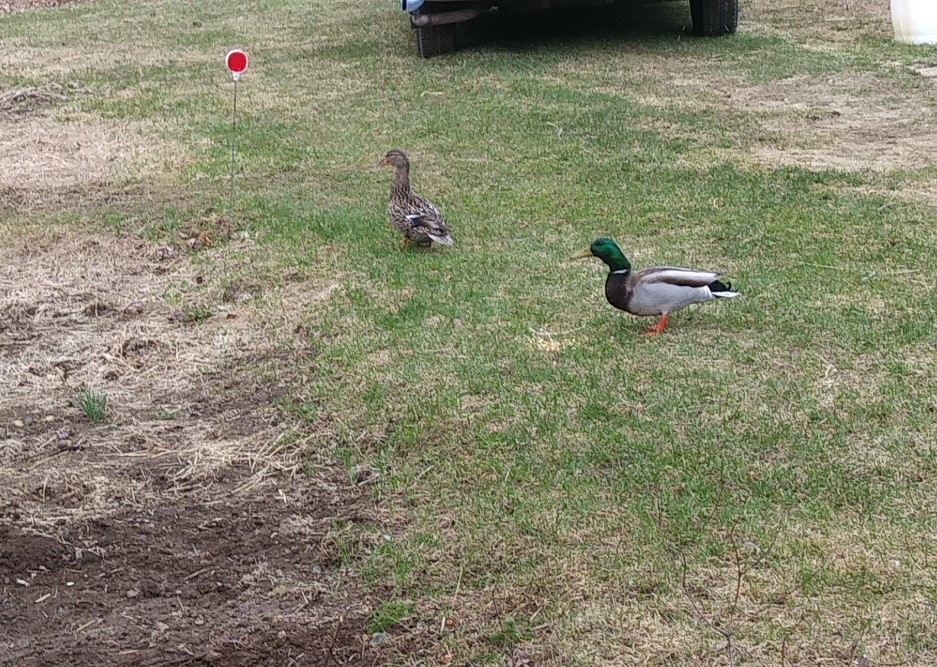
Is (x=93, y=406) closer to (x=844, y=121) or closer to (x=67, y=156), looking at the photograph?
(x=67, y=156)

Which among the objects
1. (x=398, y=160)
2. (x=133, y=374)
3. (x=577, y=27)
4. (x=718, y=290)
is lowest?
(x=133, y=374)

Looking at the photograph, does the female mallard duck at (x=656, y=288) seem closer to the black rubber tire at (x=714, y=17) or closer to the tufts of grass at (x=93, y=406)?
the tufts of grass at (x=93, y=406)

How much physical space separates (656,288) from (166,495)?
6.97ft

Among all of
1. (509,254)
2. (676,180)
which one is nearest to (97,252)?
(509,254)

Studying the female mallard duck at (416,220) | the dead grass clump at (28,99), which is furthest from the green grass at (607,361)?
the dead grass clump at (28,99)

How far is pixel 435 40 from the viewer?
11562 mm

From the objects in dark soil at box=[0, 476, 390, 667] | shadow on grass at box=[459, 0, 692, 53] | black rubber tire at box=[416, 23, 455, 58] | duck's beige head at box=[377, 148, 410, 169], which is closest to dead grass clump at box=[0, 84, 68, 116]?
black rubber tire at box=[416, 23, 455, 58]

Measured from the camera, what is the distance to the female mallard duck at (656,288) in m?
5.04

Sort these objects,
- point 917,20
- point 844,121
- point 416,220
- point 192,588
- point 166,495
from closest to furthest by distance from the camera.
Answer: point 192,588, point 166,495, point 416,220, point 844,121, point 917,20

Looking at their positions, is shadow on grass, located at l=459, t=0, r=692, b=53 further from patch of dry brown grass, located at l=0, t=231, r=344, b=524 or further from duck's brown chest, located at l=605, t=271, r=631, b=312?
duck's brown chest, located at l=605, t=271, r=631, b=312

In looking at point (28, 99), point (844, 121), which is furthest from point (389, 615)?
point (28, 99)

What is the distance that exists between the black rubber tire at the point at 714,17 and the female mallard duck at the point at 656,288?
7.04m

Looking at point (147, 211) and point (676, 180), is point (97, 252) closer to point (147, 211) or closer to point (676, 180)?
point (147, 211)

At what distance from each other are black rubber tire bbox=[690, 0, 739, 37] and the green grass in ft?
5.37
